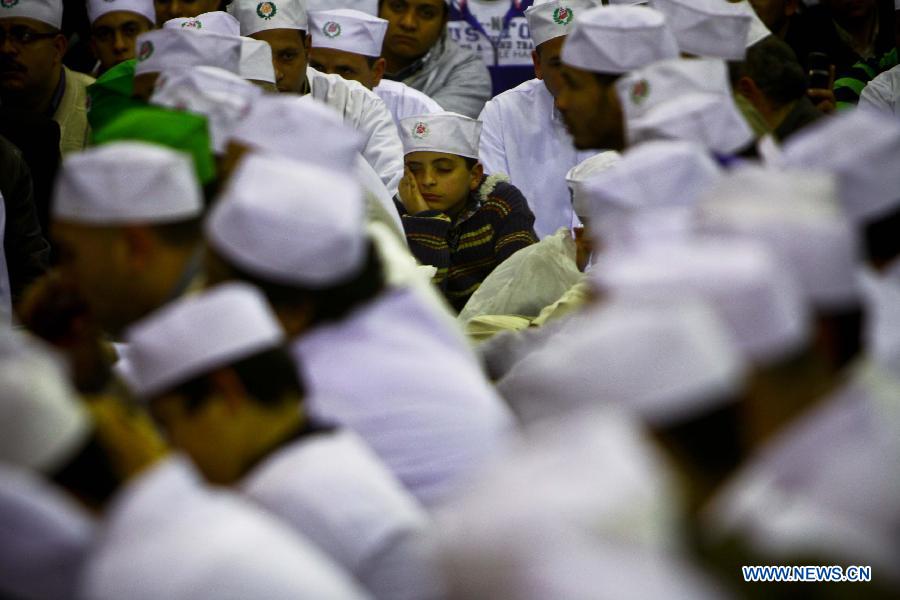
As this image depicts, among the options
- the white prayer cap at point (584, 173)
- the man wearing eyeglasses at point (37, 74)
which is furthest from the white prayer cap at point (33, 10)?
the white prayer cap at point (584, 173)

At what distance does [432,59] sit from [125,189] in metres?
4.28

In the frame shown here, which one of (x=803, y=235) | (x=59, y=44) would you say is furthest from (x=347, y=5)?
(x=803, y=235)

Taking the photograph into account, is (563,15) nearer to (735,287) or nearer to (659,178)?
(659,178)

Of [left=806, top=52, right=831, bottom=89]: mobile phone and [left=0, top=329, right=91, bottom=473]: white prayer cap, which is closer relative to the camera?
[left=0, top=329, right=91, bottom=473]: white prayer cap

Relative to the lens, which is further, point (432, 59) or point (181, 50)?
point (432, 59)

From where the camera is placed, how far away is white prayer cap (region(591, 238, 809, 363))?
1735 millimetres

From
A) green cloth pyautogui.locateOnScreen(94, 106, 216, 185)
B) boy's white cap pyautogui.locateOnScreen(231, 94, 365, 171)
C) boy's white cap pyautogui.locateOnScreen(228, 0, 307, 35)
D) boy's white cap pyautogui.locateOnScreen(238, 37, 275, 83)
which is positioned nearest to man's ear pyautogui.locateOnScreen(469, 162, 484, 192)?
boy's white cap pyautogui.locateOnScreen(238, 37, 275, 83)

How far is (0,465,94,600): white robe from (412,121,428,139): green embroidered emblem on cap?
3.97m

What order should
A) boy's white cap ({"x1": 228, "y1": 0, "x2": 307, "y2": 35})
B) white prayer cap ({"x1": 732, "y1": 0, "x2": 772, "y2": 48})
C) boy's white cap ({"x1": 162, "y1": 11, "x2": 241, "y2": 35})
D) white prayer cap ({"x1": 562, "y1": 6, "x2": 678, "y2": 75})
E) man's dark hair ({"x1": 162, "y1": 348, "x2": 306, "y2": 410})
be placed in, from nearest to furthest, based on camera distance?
man's dark hair ({"x1": 162, "y1": 348, "x2": 306, "y2": 410}) < white prayer cap ({"x1": 562, "y1": 6, "x2": 678, "y2": 75}) < white prayer cap ({"x1": 732, "y1": 0, "x2": 772, "y2": 48}) < boy's white cap ({"x1": 162, "y1": 11, "x2": 241, "y2": 35}) < boy's white cap ({"x1": 228, "y1": 0, "x2": 307, "y2": 35})

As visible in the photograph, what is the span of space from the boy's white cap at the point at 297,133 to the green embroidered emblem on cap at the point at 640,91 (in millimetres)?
779

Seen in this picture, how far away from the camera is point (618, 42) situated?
4.11 metres

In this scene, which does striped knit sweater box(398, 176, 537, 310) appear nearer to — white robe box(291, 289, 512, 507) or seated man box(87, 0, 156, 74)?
seated man box(87, 0, 156, 74)

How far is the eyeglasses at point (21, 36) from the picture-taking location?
5.86 meters

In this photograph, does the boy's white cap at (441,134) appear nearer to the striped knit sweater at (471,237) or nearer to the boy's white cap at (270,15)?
the striped knit sweater at (471,237)
